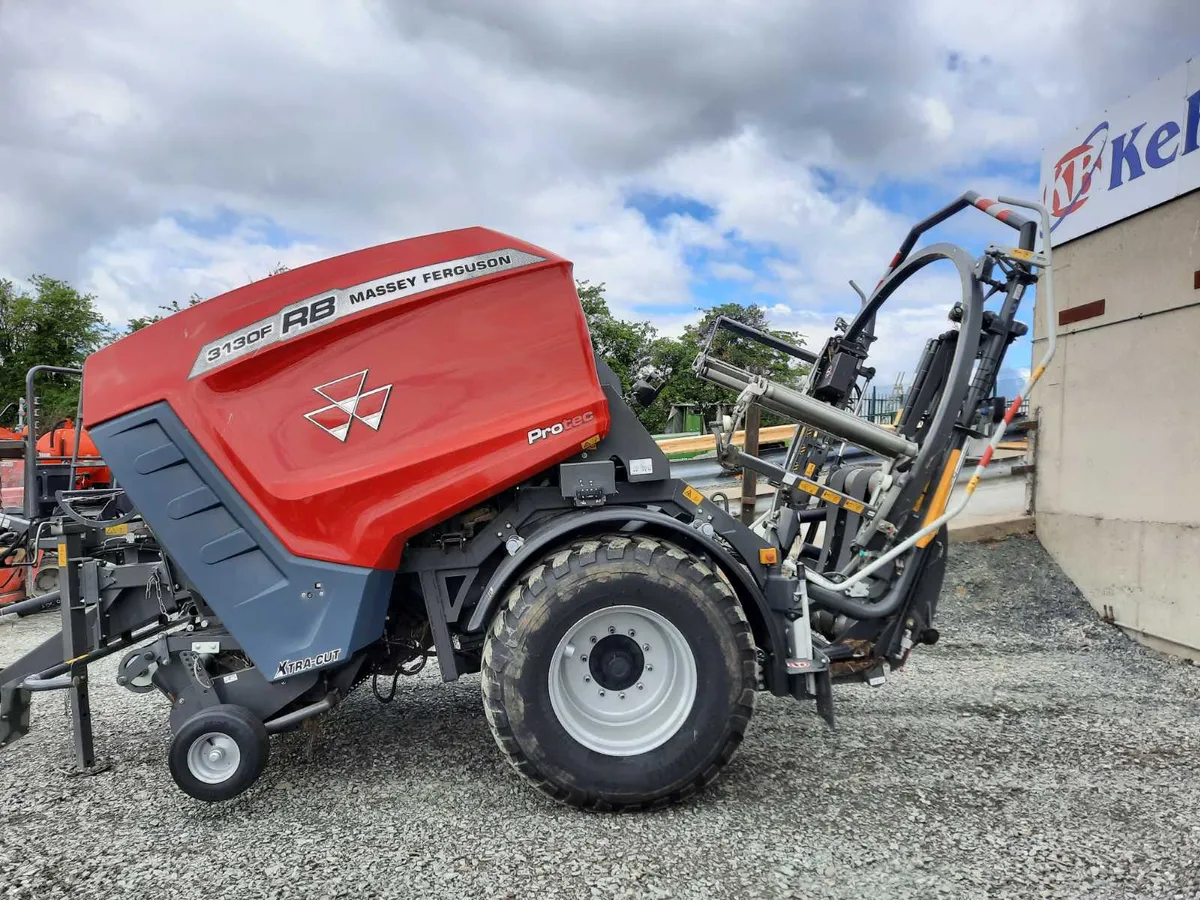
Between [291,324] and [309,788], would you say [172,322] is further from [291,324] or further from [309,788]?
[309,788]

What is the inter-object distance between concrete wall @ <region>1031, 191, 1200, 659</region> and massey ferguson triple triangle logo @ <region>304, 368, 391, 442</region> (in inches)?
220

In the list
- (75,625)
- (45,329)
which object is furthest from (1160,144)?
(45,329)

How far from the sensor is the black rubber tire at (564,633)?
9.53ft

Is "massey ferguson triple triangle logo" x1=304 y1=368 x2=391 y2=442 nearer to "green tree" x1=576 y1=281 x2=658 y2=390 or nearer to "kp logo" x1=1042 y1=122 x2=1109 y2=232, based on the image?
"kp logo" x1=1042 y1=122 x2=1109 y2=232

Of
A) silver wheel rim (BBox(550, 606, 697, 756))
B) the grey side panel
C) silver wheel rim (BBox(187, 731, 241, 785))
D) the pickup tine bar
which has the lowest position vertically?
silver wheel rim (BBox(187, 731, 241, 785))

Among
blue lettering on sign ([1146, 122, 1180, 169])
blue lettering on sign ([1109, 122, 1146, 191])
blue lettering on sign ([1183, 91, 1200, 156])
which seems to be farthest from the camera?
blue lettering on sign ([1109, 122, 1146, 191])

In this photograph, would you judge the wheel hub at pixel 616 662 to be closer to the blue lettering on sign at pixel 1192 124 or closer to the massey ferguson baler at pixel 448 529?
the massey ferguson baler at pixel 448 529

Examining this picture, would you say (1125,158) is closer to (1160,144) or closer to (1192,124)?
(1160,144)

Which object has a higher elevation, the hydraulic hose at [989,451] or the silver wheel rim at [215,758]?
the hydraulic hose at [989,451]

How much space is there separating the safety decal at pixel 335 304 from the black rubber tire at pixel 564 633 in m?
1.20

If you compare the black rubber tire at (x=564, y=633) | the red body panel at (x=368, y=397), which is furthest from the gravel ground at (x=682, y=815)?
the red body panel at (x=368, y=397)

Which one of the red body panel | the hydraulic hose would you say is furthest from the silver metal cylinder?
the red body panel

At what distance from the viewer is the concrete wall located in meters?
5.42

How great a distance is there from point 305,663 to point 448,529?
75 centimetres
